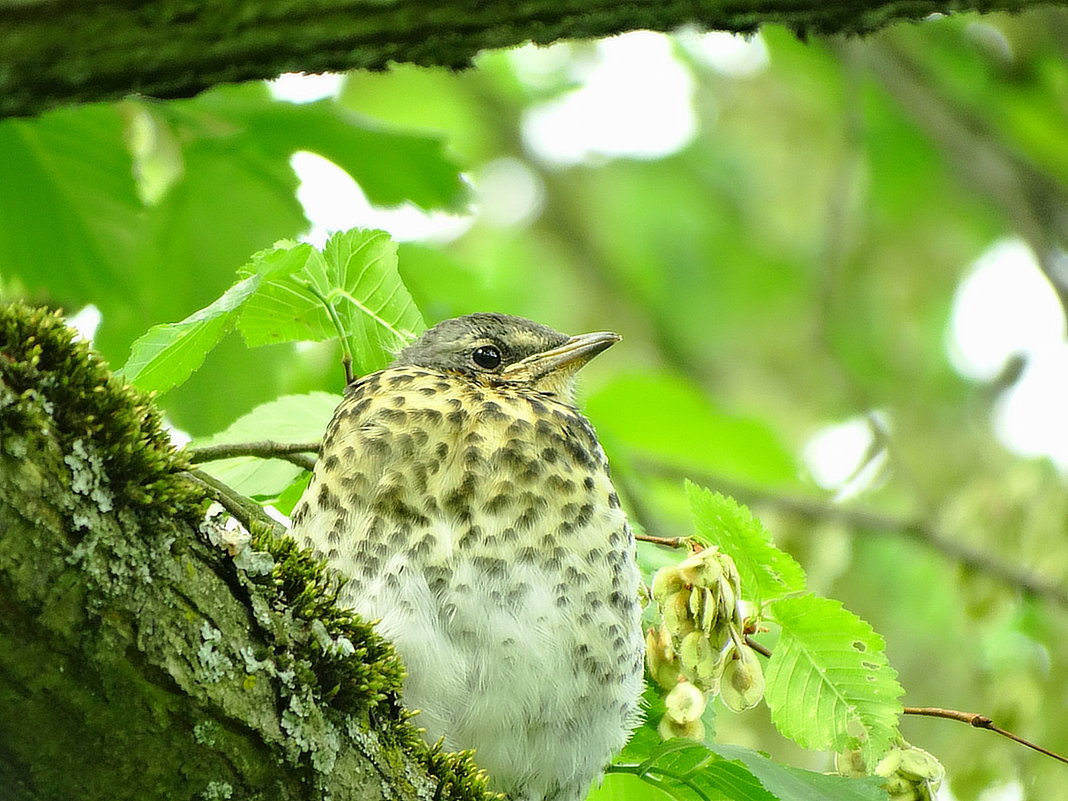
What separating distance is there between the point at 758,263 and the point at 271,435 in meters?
9.00

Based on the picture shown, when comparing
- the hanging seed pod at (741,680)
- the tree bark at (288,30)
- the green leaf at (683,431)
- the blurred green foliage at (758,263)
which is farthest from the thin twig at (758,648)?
the green leaf at (683,431)

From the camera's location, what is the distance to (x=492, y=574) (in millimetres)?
3080

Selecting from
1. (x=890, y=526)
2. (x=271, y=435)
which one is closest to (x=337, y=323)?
(x=271, y=435)

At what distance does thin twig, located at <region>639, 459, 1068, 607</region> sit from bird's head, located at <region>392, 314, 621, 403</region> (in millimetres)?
2107

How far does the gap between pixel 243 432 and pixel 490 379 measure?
838 mm

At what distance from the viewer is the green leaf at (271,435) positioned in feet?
10.9

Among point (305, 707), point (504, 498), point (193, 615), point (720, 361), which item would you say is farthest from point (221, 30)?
point (720, 361)

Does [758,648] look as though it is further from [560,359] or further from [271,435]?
[271,435]

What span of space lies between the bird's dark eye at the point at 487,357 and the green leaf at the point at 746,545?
1.16 metres

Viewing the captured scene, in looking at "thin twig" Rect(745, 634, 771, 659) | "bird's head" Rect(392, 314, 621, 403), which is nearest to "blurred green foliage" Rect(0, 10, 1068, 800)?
"bird's head" Rect(392, 314, 621, 403)

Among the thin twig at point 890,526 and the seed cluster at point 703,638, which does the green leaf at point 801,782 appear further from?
the thin twig at point 890,526

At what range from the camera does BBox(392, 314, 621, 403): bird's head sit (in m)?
4.00

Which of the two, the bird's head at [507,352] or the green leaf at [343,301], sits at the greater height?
the bird's head at [507,352]

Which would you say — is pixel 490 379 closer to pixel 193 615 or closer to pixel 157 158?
pixel 193 615
